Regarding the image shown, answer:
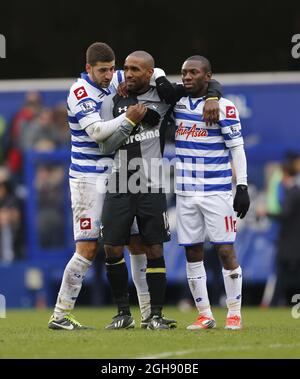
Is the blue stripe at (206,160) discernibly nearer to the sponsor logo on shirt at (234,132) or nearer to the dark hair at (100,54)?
the sponsor logo on shirt at (234,132)

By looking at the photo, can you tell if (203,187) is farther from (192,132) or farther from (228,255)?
(228,255)

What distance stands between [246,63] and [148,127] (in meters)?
9.79

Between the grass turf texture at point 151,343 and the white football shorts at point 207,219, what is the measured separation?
2.59 feet

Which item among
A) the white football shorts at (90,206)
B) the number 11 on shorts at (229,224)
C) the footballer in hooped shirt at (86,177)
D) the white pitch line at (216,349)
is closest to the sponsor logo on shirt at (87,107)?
the footballer in hooped shirt at (86,177)

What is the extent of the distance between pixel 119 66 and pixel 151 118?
29.3ft

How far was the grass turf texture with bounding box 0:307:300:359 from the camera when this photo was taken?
337 inches

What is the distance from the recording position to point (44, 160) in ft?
59.0

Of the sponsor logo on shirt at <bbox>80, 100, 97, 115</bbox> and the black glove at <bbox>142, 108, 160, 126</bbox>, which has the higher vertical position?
the sponsor logo on shirt at <bbox>80, 100, 97, 115</bbox>

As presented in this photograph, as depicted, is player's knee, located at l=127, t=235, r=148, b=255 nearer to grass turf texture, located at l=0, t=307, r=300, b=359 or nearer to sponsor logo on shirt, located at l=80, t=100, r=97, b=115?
grass turf texture, located at l=0, t=307, r=300, b=359

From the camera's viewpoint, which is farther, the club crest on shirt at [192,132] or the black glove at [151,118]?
the club crest on shirt at [192,132]

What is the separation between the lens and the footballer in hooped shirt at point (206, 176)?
10242 mm

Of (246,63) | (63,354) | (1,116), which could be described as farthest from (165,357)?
(246,63)

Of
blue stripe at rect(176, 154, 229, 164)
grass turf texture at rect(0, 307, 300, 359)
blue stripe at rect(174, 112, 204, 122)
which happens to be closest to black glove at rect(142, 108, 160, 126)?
blue stripe at rect(174, 112, 204, 122)

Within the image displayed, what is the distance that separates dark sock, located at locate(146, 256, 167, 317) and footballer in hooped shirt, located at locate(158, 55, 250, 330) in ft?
0.98
